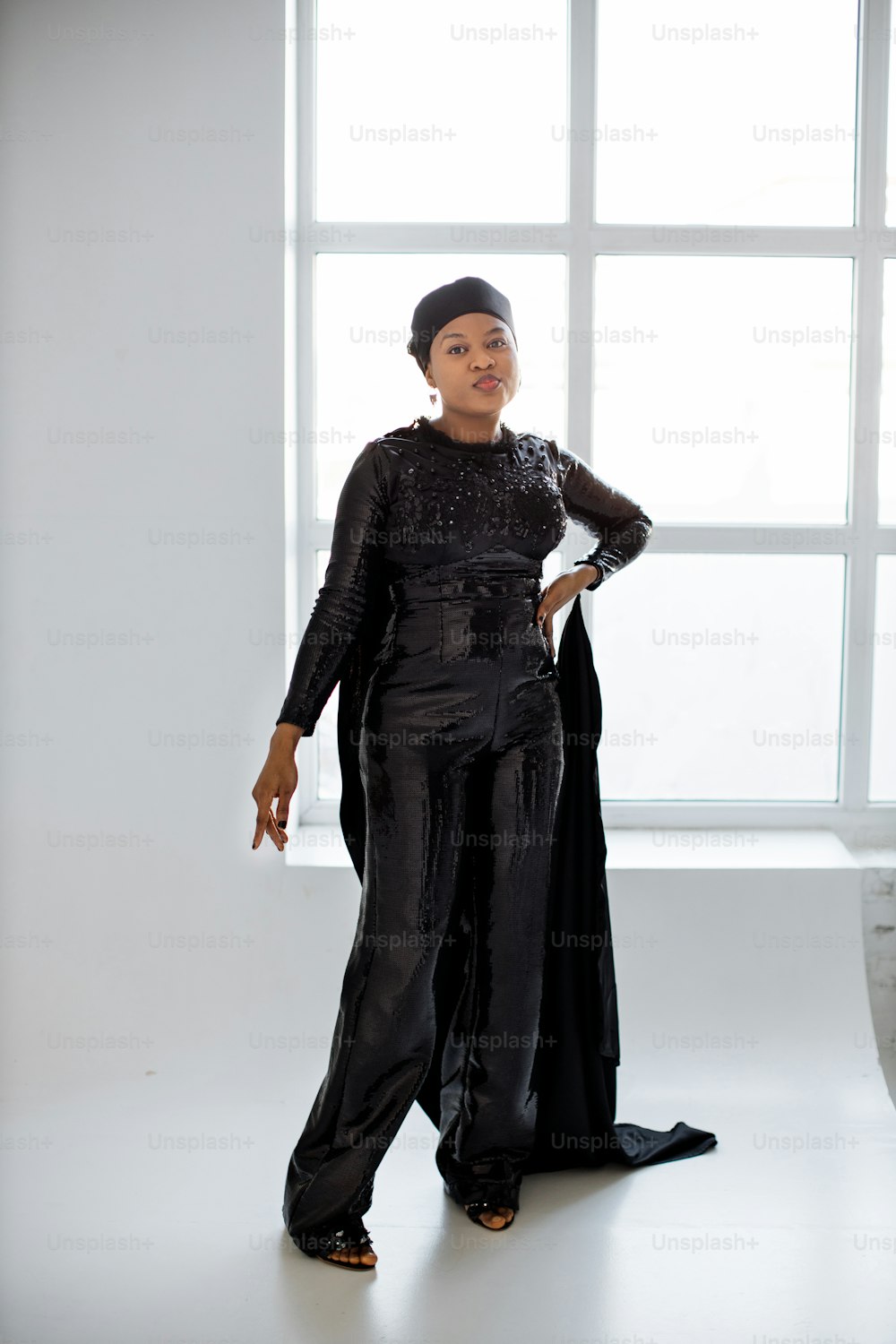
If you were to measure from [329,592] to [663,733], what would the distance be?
1.64m

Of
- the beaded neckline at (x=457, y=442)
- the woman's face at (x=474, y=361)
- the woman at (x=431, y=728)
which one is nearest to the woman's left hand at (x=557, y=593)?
the woman at (x=431, y=728)

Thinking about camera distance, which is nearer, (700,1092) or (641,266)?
(700,1092)

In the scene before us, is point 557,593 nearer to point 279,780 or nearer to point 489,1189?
point 279,780

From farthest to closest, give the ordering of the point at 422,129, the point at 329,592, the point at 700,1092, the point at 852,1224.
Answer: the point at 422,129
the point at 700,1092
the point at 852,1224
the point at 329,592

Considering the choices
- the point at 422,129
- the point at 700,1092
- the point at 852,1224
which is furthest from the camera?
the point at 422,129

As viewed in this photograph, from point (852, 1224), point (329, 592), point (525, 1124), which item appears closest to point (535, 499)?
point (329, 592)

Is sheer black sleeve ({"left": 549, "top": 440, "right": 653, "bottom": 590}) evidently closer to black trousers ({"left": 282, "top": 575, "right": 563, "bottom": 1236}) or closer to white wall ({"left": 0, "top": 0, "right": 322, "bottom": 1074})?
black trousers ({"left": 282, "top": 575, "right": 563, "bottom": 1236})

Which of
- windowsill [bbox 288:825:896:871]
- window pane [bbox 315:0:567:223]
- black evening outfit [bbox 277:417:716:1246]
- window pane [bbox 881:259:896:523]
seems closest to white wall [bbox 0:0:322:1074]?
windowsill [bbox 288:825:896:871]

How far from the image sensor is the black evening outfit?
245 cm

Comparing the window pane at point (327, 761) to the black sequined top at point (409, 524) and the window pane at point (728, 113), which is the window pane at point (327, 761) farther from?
the window pane at point (728, 113)

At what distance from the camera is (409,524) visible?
2.44 metres

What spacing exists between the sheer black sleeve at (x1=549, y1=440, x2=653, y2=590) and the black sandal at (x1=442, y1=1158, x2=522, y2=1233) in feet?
4.08

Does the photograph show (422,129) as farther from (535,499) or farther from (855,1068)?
(855,1068)

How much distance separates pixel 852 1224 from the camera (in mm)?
2619
